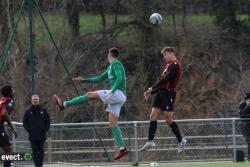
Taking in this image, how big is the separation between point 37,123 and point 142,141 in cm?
642

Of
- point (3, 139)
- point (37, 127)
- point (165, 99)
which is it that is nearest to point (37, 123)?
point (37, 127)

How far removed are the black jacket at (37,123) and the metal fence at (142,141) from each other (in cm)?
508

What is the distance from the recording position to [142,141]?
2800 cm

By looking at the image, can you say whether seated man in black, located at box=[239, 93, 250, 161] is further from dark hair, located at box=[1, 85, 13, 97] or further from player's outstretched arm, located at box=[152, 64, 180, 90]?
dark hair, located at box=[1, 85, 13, 97]

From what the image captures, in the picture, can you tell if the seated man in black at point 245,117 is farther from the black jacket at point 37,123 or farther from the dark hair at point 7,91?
the dark hair at point 7,91

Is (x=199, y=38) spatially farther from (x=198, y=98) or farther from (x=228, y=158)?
(x=228, y=158)

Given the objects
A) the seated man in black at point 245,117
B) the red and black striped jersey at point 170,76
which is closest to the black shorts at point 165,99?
the red and black striped jersey at point 170,76

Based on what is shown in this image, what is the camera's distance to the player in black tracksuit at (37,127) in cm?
2212

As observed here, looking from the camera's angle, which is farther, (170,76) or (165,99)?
(165,99)

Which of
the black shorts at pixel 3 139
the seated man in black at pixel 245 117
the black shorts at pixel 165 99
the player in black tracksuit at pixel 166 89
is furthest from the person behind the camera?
the seated man in black at pixel 245 117

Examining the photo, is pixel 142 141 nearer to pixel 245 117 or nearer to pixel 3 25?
pixel 245 117

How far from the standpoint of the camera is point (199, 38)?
1957 inches

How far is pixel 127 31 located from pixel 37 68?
35.0 feet

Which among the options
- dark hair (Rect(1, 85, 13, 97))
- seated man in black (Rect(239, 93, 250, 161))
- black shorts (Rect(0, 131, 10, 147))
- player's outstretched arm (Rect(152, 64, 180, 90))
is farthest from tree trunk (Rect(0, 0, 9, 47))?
player's outstretched arm (Rect(152, 64, 180, 90))
